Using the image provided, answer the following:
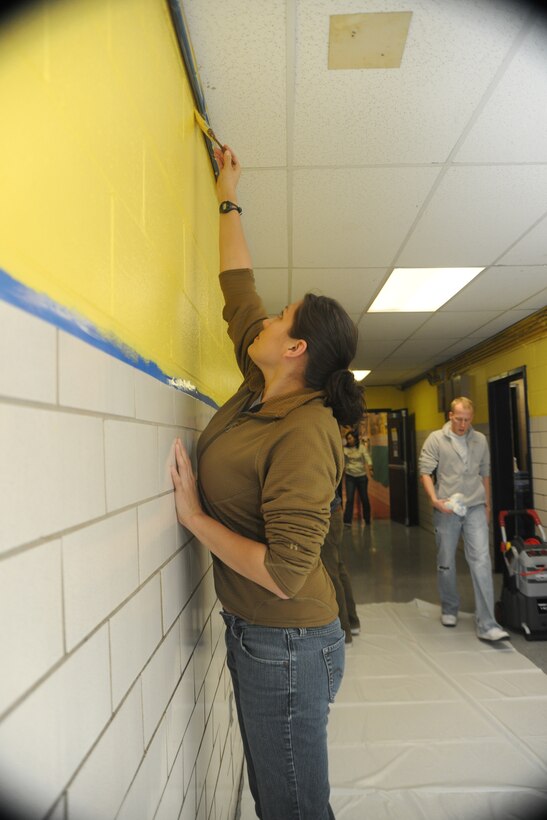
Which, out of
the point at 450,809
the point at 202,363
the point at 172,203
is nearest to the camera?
the point at 172,203

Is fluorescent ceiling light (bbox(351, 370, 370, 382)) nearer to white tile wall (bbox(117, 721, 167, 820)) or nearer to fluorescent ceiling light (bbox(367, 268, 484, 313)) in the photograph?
fluorescent ceiling light (bbox(367, 268, 484, 313))

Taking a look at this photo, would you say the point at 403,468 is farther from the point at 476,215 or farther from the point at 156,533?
the point at 156,533

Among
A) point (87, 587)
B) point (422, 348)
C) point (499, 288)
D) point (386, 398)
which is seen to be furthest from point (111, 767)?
point (386, 398)

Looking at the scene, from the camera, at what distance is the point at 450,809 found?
201cm

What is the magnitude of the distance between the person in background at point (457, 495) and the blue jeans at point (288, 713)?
284cm

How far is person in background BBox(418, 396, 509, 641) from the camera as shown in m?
3.83

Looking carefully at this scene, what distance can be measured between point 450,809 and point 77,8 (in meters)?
2.74

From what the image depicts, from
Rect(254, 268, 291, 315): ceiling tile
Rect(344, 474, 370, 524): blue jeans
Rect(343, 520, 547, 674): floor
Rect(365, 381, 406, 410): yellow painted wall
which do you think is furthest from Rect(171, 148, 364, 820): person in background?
Rect(365, 381, 406, 410): yellow painted wall

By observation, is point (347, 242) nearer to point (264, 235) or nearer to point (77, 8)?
point (264, 235)

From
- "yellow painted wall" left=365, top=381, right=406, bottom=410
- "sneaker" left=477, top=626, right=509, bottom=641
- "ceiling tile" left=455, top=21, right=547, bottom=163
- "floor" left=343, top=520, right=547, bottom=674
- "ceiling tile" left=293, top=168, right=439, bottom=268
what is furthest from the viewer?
"yellow painted wall" left=365, top=381, right=406, bottom=410

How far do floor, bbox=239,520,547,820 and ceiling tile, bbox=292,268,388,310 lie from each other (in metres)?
2.57

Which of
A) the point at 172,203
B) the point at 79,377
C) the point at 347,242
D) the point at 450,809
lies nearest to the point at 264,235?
the point at 347,242

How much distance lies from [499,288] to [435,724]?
3.14 meters

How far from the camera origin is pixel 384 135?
6.46ft
